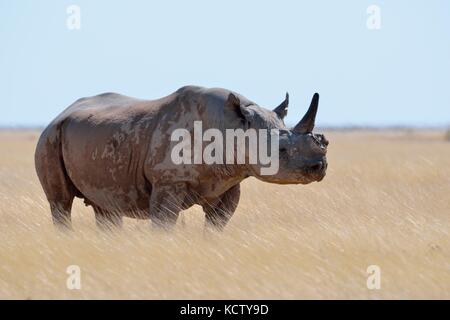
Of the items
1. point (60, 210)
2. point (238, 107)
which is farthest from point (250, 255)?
point (60, 210)

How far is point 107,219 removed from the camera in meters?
12.2

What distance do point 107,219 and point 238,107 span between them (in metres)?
2.49

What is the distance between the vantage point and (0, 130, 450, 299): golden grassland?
823 cm

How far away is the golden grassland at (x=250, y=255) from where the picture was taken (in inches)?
324

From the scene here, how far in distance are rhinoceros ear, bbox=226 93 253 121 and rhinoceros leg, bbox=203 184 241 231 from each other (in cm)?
105

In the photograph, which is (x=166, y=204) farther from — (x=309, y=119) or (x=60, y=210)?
(x=60, y=210)

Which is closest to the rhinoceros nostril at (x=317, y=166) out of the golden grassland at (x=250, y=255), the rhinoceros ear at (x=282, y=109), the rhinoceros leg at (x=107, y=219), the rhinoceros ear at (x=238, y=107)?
the golden grassland at (x=250, y=255)

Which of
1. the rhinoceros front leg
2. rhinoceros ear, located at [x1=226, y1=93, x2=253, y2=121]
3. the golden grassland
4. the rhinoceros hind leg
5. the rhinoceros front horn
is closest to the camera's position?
the golden grassland

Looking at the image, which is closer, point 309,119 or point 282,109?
point 309,119

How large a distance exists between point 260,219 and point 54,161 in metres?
2.71

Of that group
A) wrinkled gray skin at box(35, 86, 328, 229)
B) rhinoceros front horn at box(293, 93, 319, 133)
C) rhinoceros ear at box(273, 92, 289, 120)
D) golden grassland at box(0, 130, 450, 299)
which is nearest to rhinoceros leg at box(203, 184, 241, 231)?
wrinkled gray skin at box(35, 86, 328, 229)

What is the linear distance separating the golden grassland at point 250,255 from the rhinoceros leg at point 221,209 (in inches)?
7.1

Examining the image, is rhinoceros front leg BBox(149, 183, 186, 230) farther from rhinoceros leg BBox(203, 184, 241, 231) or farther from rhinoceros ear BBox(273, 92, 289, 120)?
rhinoceros ear BBox(273, 92, 289, 120)

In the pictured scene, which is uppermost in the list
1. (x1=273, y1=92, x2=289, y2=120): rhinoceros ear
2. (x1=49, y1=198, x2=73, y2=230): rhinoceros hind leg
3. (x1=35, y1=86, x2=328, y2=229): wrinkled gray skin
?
(x1=273, y1=92, x2=289, y2=120): rhinoceros ear
